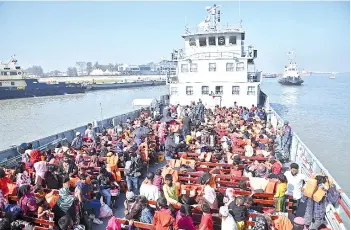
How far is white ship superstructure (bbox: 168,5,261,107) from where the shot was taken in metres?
22.0

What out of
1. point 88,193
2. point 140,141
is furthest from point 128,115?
point 88,193

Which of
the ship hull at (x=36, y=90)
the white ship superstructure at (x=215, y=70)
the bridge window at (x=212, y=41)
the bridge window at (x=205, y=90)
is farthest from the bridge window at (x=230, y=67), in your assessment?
the ship hull at (x=36, y=90)

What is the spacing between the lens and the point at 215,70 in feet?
73.9

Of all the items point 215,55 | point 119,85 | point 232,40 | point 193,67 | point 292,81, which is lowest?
point 292,81

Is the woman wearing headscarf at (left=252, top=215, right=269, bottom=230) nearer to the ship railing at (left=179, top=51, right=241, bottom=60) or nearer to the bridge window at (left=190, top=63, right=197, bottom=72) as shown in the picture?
Answer: the ship railing at (left=179, top=51, right=241, bottom=60)

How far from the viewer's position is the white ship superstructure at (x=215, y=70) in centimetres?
2197

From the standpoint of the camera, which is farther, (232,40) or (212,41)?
(212,41)

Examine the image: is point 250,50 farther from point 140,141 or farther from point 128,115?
point 140,141

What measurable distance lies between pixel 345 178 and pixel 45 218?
1370 centimetres

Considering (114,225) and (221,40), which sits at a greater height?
(221,40)

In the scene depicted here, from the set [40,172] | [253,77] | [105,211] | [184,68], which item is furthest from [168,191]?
[253,77]

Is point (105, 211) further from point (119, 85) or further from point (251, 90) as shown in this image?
point (119, 85)

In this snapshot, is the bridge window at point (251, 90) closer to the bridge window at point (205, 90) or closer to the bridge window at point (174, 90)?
the bridge window at point (205, 90)

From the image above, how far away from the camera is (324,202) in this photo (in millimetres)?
5527
